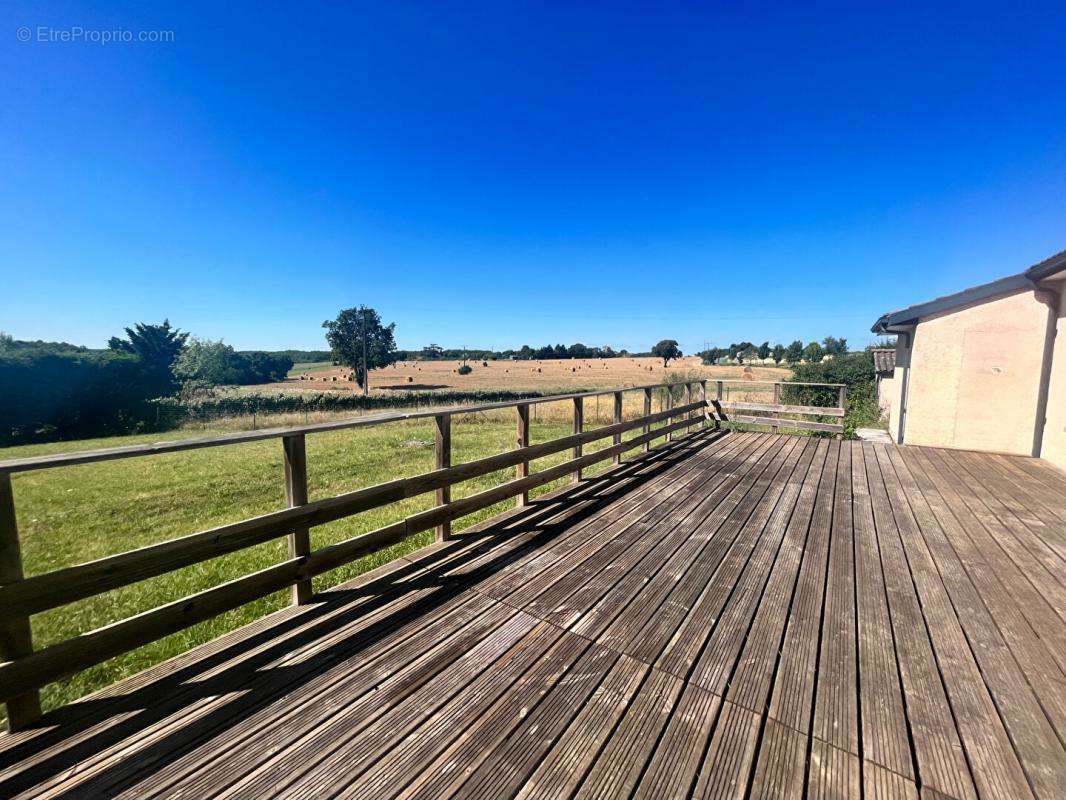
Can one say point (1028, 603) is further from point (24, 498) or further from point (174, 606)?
point (24, 498)

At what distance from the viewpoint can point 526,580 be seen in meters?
2.89

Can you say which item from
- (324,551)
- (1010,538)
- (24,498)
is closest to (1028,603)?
(1010,538)

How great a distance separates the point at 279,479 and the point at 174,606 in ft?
23.4

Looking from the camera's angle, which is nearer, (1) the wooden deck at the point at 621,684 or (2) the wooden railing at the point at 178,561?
(1) the wooden deck at the point at 621,684

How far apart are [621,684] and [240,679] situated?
1.77 meters

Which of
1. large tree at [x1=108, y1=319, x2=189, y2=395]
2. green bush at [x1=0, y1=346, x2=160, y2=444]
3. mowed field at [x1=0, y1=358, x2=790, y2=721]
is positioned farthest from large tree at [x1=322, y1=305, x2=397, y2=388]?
mowed field at [x1=0, y1=358, x2=790, y2=721]

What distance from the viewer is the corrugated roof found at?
5.71m

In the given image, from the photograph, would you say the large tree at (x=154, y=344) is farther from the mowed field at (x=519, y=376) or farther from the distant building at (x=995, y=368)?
the distant building at (x=995, y=368)

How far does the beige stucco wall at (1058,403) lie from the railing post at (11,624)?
9.93 metres

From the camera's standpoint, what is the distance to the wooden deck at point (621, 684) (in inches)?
59.1

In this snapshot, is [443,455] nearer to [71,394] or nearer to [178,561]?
[178,561]

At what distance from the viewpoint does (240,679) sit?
1.97 meters

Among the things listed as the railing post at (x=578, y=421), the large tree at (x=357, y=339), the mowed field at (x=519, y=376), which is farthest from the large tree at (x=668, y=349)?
the railing post at (x=578, y=421)

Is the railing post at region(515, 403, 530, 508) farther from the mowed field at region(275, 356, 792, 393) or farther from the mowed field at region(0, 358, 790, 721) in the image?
the mowed field at region(275, 356, 792, 393)
